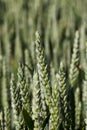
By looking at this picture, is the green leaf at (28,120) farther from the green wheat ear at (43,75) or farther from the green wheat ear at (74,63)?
the green wheat ear at (74,63)

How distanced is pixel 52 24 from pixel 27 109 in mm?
1345

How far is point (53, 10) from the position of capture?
2082 mm

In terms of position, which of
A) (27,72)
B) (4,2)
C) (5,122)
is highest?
(4,2)

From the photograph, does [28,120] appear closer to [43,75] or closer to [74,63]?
[43,75]

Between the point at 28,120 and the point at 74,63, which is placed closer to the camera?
the point at 28,120

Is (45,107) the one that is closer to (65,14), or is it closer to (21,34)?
(21,34)

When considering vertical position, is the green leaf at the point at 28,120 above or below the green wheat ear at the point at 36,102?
below

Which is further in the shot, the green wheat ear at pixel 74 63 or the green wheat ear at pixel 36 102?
the green wheat ear at pixel 74 63

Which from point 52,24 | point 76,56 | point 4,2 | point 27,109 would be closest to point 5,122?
point 27,109

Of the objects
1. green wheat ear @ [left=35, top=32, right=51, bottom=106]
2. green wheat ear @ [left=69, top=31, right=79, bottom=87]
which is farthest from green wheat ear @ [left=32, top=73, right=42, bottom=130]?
green wheat ear @ [left=69, top=31, right=79, bottom=87]

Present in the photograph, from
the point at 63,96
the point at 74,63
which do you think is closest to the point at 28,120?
the point at 63,96

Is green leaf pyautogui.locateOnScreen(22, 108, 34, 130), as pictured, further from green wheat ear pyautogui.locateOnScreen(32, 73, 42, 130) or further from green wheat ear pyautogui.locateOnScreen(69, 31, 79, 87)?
green wheat ear pyautogui.locateOnScreen(69, 31, 79, 87)

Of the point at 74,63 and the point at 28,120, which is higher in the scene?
the point at 74,63

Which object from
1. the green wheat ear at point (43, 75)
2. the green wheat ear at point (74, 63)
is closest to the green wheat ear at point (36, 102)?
the green wheat ear at point (43, 75)
